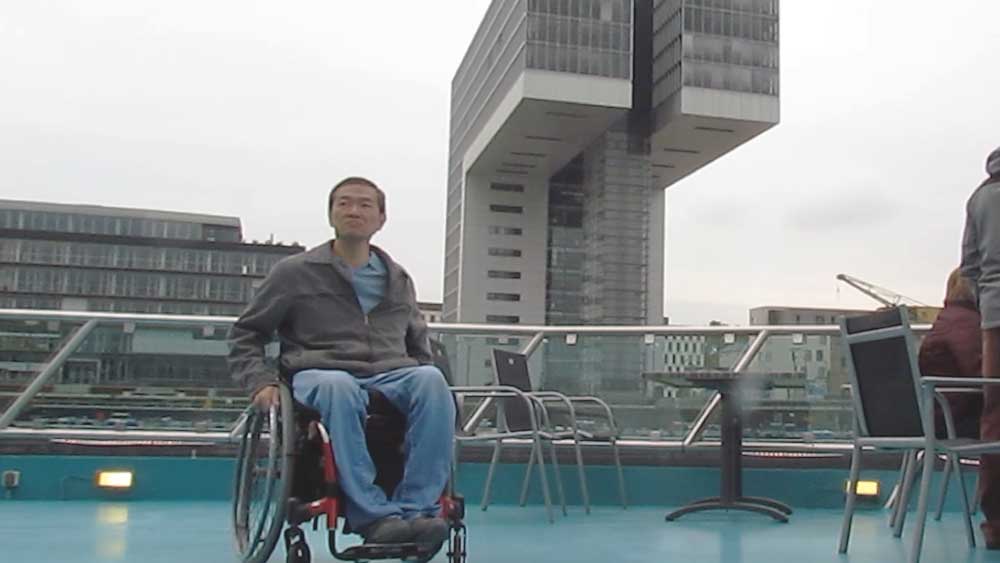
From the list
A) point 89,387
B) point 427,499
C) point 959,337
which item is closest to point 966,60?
point 959,337

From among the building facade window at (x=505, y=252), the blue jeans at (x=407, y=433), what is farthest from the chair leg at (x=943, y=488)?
the building facade window at (x=505, y=252)

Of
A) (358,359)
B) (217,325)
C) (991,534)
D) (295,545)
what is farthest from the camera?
(217,325)

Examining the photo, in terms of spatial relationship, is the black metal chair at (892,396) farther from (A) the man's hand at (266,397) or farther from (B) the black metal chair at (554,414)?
(A) the man's hand at (266,397)

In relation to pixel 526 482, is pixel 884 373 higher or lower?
higher

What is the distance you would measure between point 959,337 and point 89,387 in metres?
3.66

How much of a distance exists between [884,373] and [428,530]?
1393 millimetres

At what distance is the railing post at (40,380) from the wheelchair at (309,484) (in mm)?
2400

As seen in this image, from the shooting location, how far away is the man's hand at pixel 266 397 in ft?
7.43

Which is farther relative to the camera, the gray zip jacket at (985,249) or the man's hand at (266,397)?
the gray zip jacket at (985,249)

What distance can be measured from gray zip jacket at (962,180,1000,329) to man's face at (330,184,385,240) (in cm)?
174

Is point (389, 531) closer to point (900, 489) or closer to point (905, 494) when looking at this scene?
point (905, 494)

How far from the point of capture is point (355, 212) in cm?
259

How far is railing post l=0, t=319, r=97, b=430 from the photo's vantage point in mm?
4562

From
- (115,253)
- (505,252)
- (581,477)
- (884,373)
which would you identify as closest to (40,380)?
(581,477)
